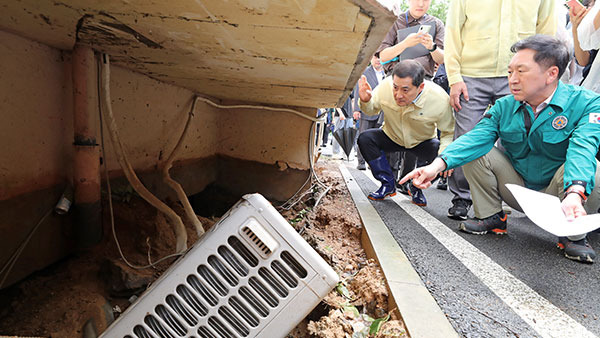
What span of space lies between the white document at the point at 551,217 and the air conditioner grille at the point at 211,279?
1.33m

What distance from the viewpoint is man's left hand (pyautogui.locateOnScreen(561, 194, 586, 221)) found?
1.40 metres

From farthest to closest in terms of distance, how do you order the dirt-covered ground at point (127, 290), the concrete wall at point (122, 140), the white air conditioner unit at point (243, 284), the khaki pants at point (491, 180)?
the khaki pants at point (491, 180), the concrete wall at point (122, 140), the dirt-covered ground at point (127, 290), the white air conditioner unit at point (243, 284)

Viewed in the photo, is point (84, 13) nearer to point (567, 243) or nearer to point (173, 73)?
point (173, 73)

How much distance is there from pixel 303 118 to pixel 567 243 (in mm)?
2468

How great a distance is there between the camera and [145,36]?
1286mm

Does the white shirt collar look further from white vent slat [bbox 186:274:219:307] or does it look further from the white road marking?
white vent slat [bbox 186:274:219:307]

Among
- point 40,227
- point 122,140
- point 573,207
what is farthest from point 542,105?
point 40,227

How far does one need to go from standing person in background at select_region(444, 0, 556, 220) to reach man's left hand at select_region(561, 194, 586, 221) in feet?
3.66

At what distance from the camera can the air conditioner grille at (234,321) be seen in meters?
0.93

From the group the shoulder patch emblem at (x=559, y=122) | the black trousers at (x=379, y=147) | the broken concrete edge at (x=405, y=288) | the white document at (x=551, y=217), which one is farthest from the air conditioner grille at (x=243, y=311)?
the black trousers at (x=379, y=147)

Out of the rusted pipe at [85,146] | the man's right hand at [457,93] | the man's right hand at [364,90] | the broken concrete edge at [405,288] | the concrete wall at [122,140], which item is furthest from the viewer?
the man's right hand at [364,90]

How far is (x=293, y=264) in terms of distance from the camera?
0.93 m

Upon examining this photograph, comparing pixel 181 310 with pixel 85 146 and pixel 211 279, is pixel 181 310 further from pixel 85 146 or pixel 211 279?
pixel 85 146

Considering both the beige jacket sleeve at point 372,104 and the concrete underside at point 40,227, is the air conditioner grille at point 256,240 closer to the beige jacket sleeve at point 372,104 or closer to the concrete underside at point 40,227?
the concrete underside at point 40,227
